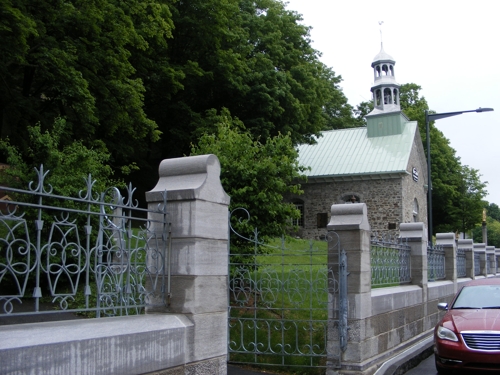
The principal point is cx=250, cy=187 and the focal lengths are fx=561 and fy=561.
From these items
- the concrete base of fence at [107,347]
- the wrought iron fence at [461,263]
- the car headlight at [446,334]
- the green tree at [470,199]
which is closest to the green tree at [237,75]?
the wrought iron fence at [461,263]

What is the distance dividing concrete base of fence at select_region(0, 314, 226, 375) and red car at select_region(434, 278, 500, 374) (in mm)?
4405

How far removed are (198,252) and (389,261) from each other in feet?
20.6

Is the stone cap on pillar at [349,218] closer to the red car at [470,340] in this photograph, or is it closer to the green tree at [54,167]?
the red car at [470,340]

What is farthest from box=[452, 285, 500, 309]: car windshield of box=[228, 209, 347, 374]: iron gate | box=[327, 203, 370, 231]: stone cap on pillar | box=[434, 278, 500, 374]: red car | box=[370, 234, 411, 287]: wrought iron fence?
box=[327, 203, 370, 231]: stone cap on pillar

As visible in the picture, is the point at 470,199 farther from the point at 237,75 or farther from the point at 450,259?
the point at 450,259

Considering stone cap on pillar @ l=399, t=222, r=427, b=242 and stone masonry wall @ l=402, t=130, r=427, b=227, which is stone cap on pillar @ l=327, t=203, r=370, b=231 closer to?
stone cap on pillar @ l=399, t=222, r=427, b=242

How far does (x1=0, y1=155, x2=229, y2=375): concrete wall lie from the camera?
3.84m

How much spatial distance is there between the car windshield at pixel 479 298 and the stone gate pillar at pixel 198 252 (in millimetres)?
5545

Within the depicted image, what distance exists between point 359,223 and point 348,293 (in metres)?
1.02

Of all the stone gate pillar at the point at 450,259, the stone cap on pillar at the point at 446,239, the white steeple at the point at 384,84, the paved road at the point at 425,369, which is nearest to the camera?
the paved road at the point at 425,369

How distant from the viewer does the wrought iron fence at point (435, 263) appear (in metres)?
14.1

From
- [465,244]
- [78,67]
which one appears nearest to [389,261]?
[465,244]

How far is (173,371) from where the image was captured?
470 centimetres

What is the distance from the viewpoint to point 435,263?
1487 cm
